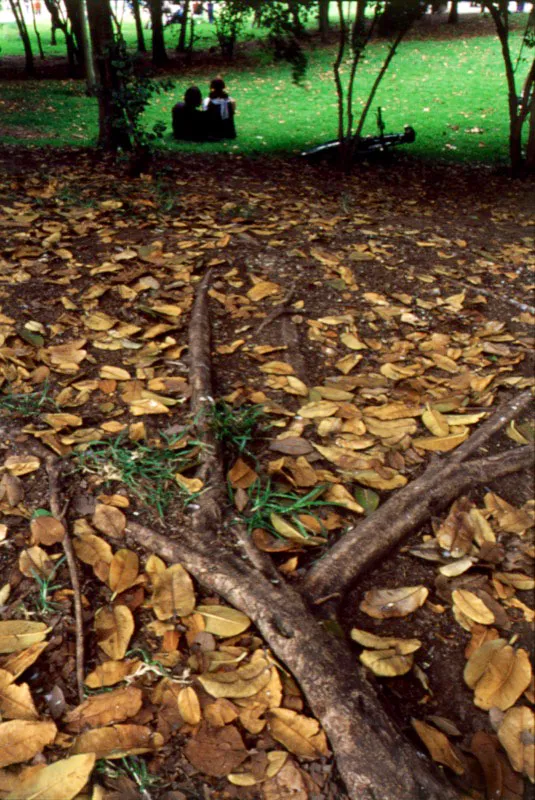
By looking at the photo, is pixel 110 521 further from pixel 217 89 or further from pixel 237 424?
pixel 217 89

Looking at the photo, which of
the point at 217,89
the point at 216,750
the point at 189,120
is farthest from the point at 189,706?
the point at 217,89

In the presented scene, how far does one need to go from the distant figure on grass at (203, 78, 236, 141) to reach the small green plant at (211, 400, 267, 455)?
7017 mm

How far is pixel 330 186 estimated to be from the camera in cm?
654

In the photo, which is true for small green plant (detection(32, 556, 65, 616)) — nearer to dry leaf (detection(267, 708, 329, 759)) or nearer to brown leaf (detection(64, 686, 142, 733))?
brown leaf (detection(64, 686, 142, 733))

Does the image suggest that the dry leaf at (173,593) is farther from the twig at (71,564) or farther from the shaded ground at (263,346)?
the twig at (71,564)

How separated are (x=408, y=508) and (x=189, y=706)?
911mm

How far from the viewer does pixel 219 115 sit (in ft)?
28.6

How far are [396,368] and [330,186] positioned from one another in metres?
3.94

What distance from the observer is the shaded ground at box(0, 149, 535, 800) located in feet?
5.50

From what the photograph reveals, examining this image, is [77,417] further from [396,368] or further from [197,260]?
[197,260]

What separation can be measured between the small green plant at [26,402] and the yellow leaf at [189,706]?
131 cm

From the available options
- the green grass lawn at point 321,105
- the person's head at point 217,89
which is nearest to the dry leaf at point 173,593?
the green grass lawn at point 321,105

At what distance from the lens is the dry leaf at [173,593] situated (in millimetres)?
1763

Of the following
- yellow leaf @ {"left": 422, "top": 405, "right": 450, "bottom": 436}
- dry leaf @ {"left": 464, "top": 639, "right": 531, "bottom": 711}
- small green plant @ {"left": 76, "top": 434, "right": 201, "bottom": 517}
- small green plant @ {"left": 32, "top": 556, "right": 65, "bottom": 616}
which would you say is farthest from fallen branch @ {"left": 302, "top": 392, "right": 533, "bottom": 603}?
small green plant @ {"left": 32, "top": 556, "right": 65, "bottom": 616}
